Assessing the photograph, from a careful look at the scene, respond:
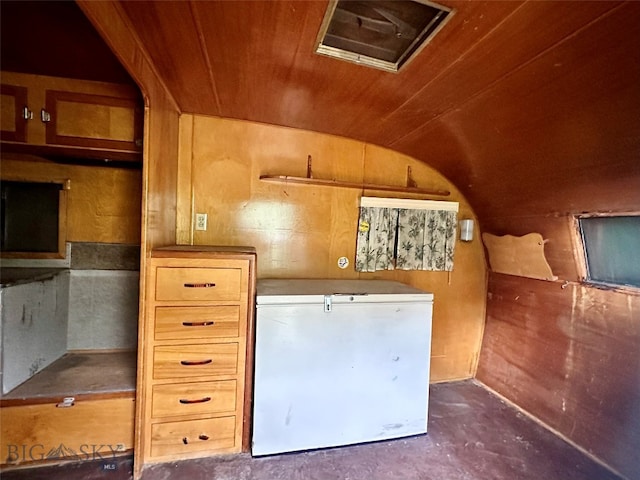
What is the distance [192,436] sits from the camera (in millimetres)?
1681

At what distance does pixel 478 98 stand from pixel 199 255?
1.64m

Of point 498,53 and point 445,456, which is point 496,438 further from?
point 498,53

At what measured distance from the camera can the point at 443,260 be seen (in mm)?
2605

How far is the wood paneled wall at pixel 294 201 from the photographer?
7.25ft

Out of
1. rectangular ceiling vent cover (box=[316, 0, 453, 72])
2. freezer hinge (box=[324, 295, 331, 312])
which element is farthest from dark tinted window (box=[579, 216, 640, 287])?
freezer hinge (box=[324, 295, 331, 312])

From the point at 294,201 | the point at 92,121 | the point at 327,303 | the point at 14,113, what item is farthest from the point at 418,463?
the point at 14,113

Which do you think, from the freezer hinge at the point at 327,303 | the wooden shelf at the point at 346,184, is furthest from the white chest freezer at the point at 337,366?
the wooden shelf at the point at 346,184

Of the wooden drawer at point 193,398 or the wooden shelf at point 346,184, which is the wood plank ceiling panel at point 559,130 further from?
the wooden drawer at point 193,398

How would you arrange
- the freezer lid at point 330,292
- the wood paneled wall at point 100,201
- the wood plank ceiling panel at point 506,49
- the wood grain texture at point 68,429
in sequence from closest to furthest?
the wood plank ceiling panel at point 506,49
the wood grain texture at point 68,429
the freezer lid at point 330,292
the wood paneled wall at point 100,201

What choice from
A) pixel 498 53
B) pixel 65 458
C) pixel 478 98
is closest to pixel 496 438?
pixel 478 98

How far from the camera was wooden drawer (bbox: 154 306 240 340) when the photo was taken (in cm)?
163

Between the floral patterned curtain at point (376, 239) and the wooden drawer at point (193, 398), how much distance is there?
4.16ft

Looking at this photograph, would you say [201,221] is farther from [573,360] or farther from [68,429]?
[573,360]

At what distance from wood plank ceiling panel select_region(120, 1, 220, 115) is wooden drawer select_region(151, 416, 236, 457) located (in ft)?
6.03
